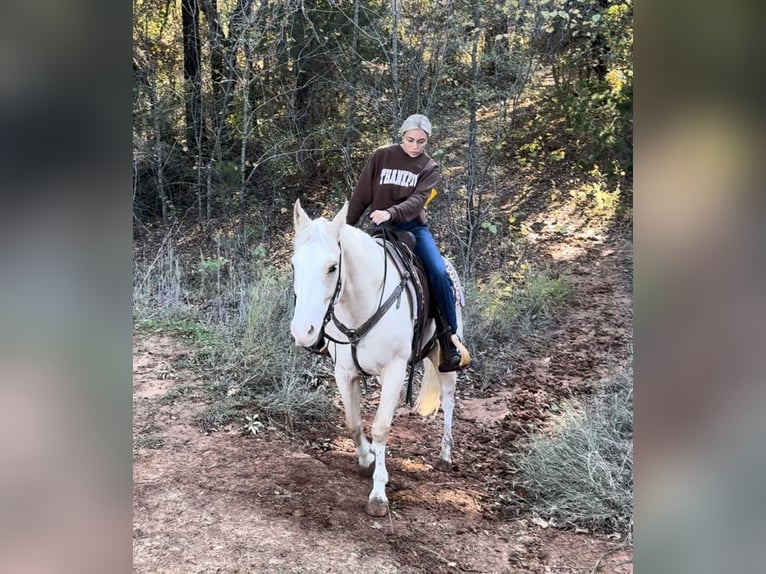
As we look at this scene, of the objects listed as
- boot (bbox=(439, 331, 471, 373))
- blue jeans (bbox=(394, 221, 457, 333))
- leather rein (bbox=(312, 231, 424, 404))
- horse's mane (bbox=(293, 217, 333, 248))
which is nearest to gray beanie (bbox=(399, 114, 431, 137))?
blue jeans (bbox=(394, 221, 457, 333))

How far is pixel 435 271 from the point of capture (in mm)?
2498

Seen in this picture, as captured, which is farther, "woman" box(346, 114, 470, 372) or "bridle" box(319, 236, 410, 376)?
"woman" box(346, 114, 470, 372)

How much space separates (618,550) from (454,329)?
3.51 feet

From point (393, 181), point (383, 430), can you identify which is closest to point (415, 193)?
point (393, 181)

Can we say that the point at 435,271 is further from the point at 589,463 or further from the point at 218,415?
the point at 218,415

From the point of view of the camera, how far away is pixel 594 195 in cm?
248

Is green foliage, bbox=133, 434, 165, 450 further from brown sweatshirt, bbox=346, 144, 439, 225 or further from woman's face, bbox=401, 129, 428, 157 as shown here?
woman's face, bbox=401, 129, 428, 157

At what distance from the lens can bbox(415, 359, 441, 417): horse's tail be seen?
100 inches

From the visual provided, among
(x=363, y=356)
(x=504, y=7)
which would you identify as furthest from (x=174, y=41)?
(x=363, y=356)

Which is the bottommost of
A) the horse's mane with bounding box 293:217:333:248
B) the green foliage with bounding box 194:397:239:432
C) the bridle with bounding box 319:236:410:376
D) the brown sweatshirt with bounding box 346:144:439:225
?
the green foliage with bounding box 194:397:239:432

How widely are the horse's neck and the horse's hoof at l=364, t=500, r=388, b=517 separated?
748 mm

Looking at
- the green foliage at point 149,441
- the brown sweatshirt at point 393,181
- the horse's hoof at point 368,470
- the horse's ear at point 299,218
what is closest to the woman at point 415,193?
the brown sweatshirt at point 393,181

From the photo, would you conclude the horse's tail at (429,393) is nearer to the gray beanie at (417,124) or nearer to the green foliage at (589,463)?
the green foliage at (589,463)
